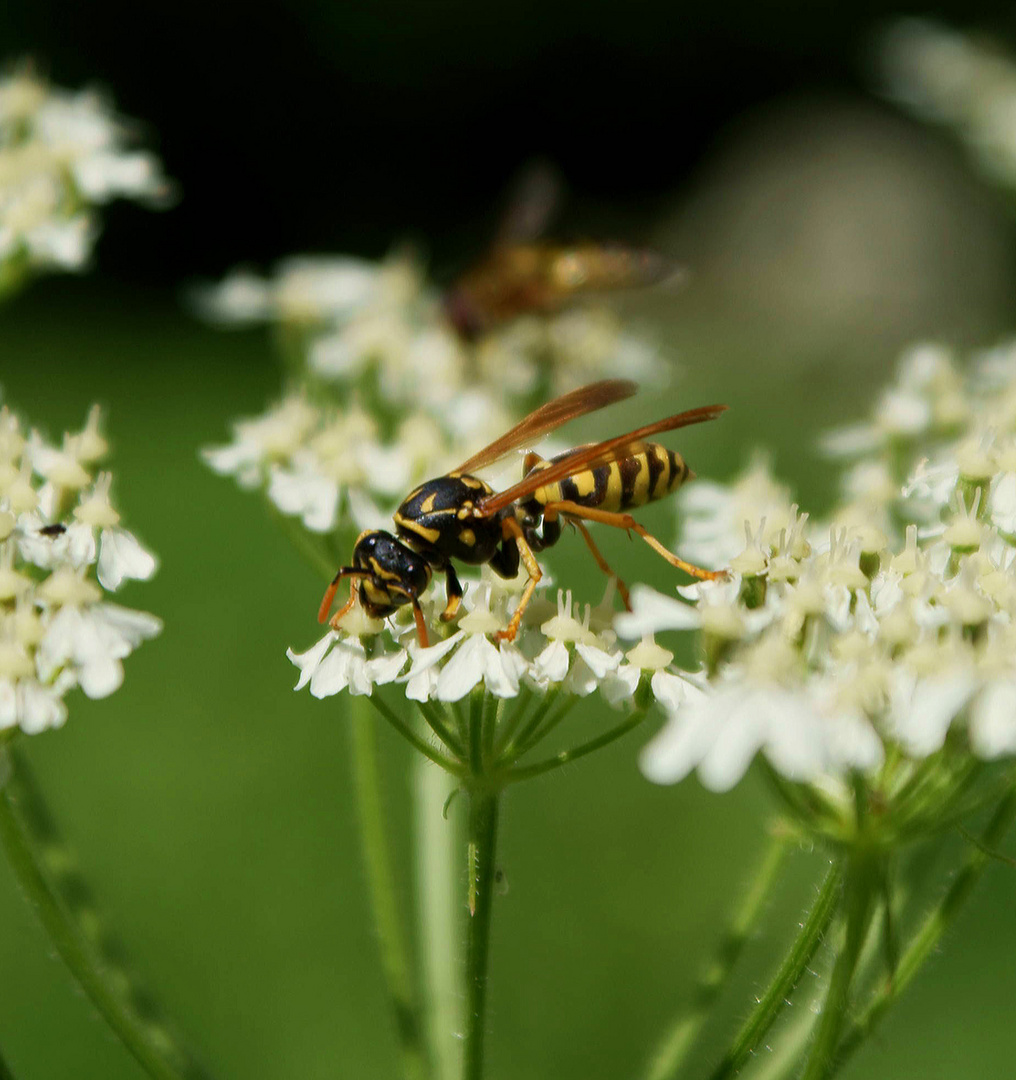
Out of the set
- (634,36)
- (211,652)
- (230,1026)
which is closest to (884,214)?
(634,36)

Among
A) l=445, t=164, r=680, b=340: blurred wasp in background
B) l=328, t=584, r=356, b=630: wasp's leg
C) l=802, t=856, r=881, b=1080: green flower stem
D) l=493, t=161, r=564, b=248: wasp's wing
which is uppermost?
l=493, t=161, r=564, b=248: wasp's wing

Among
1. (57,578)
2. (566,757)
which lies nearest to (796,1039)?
(566,757)

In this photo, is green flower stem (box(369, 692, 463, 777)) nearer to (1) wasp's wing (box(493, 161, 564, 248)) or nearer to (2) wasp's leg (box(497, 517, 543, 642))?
(2) wasp's leg (box(497, 517, 543, 642))

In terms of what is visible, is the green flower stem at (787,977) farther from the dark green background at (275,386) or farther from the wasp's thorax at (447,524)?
the wasp's thorax at (447,524)

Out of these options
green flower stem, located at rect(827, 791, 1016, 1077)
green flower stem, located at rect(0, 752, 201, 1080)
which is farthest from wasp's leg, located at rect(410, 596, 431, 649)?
green flower stem, located at rect(827, 791, 1016, 1077)

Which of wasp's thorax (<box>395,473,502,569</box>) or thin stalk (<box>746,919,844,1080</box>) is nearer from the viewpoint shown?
thin stalk (<box>746,919,844,1080</box>)

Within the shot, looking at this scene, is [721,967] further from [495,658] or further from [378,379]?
[378,379]

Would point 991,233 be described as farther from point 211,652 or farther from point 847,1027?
point 847,1027
